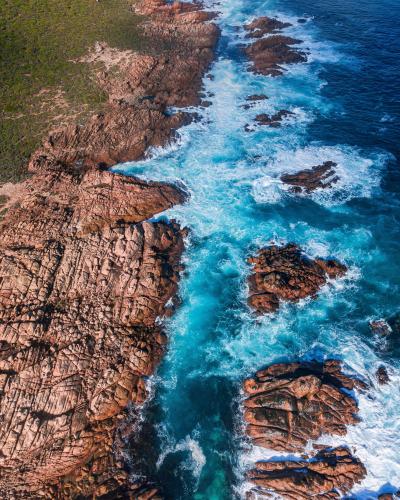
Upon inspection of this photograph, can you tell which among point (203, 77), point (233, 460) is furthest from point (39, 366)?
point (203, 77)

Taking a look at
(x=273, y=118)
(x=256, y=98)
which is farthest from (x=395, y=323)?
(x=256, y=98)

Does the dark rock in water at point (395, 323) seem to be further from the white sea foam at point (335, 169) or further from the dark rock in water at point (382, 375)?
the white sea foam at point (335, 169)

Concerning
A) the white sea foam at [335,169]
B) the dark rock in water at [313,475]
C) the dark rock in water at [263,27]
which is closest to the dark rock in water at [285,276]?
the white sea foam at [335,169]

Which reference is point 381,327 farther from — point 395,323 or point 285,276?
point 285,276

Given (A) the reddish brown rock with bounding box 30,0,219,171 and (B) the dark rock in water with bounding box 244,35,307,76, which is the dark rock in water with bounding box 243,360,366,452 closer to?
(A) the reddish brown rock with bounding box 30,0,219,171

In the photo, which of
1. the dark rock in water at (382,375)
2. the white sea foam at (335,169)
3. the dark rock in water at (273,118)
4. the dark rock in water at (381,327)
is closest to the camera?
the dark rock in water at (382,375)
